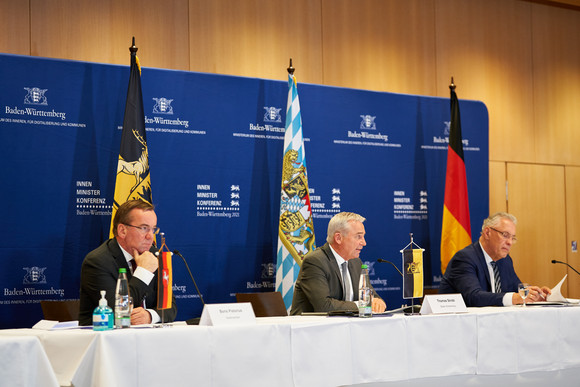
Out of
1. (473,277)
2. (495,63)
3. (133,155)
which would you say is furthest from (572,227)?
(133,155)

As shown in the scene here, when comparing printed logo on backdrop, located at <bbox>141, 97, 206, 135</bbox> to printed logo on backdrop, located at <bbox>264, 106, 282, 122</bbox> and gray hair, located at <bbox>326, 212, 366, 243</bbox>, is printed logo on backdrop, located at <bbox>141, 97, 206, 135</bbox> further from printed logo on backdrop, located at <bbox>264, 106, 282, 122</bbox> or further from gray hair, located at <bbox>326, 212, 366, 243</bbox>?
gray hair, located at <bbox>326, 212, 366, 243</bbox>

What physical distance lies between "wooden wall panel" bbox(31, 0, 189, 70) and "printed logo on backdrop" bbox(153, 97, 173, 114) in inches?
20.1

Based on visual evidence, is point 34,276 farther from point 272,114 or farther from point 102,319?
point 102,319

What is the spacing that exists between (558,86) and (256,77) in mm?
3653

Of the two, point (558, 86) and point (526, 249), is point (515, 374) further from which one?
point (558, 86)

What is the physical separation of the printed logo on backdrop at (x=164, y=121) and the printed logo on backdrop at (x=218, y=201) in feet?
1.48

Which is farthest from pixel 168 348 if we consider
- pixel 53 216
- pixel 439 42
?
pixel 439 42

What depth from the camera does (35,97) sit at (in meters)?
4.93

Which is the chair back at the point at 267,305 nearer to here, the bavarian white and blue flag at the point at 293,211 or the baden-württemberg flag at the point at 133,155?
the bavarian white and blue flag at the point at 293,211

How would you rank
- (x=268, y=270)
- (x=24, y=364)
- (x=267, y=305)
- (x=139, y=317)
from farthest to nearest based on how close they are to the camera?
(x=268, y=270), (x=267, y=305), (x=139, y=317), (x=24, y=364)

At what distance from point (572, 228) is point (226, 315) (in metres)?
5.76

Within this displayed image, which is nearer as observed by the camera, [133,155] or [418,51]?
[133,155]

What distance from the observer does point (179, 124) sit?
5418mm

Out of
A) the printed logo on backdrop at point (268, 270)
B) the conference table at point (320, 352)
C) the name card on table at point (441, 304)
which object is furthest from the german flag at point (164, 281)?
the printed logo on backdrop at point (268, 270)
